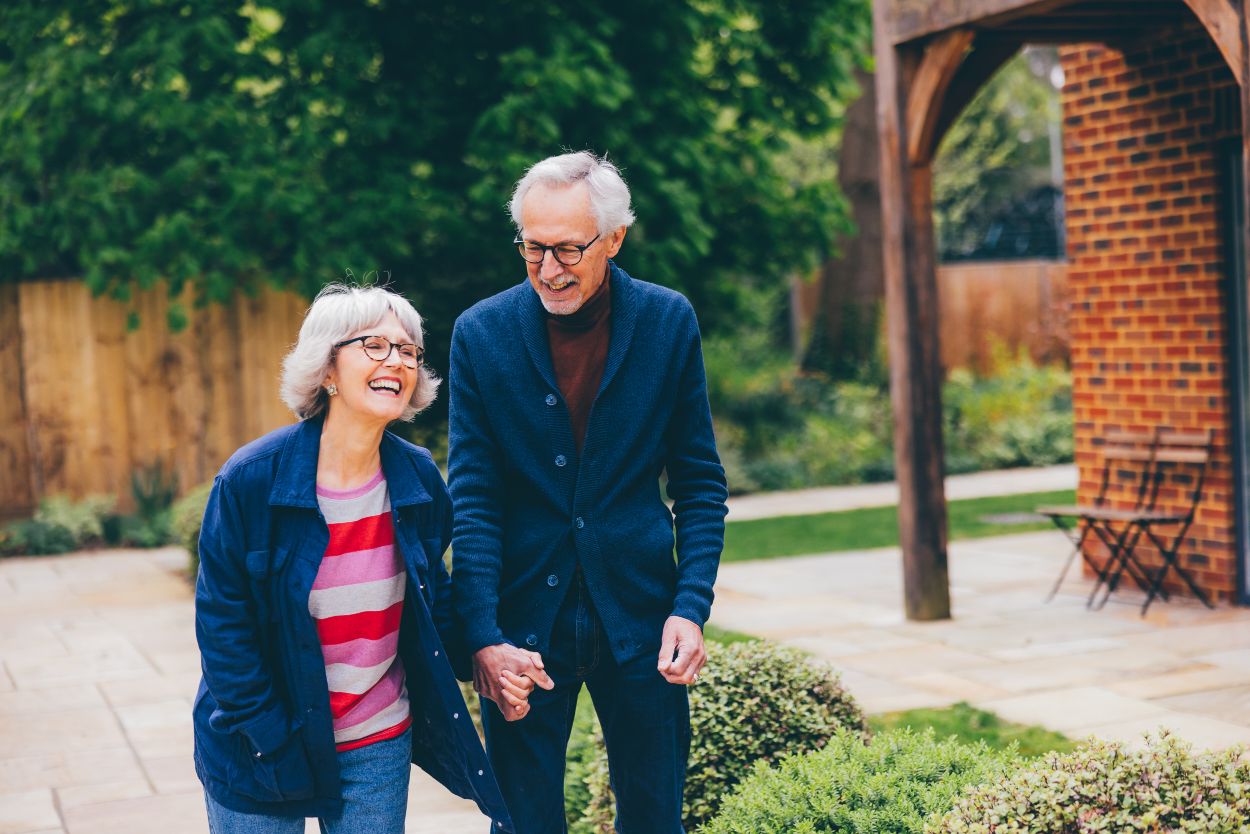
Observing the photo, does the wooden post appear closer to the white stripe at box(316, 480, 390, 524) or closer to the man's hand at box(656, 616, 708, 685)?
the man's hand at box(656, 616, 708, 685)

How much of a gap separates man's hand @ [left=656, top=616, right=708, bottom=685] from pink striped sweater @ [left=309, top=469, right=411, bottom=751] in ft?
1.86

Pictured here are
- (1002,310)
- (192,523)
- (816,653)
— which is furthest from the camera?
(1002,310)

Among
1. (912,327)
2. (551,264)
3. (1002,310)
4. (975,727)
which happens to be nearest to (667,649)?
(551,264)

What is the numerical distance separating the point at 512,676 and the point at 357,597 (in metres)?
0.36

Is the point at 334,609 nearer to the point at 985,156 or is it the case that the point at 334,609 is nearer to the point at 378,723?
the point at 378,723

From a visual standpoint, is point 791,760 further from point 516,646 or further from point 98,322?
point 98,322

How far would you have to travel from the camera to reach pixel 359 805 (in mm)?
2992

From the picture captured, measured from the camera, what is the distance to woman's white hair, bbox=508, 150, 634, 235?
301cm

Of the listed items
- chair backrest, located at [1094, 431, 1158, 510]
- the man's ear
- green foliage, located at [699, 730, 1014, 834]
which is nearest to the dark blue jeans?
green foliage, located at [699, 730, 1014, 834]

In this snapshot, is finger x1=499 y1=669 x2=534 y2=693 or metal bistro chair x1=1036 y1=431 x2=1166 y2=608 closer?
finger x1=499 y1=669 x2=534 y2=693

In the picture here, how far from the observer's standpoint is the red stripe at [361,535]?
296 cm

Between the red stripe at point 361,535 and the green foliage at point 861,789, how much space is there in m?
1.15

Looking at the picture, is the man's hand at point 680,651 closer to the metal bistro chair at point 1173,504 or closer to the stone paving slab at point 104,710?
the stone paving slab at point 104,710

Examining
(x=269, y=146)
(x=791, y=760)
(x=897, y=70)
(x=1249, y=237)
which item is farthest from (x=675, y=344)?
(x=269, y=146)
